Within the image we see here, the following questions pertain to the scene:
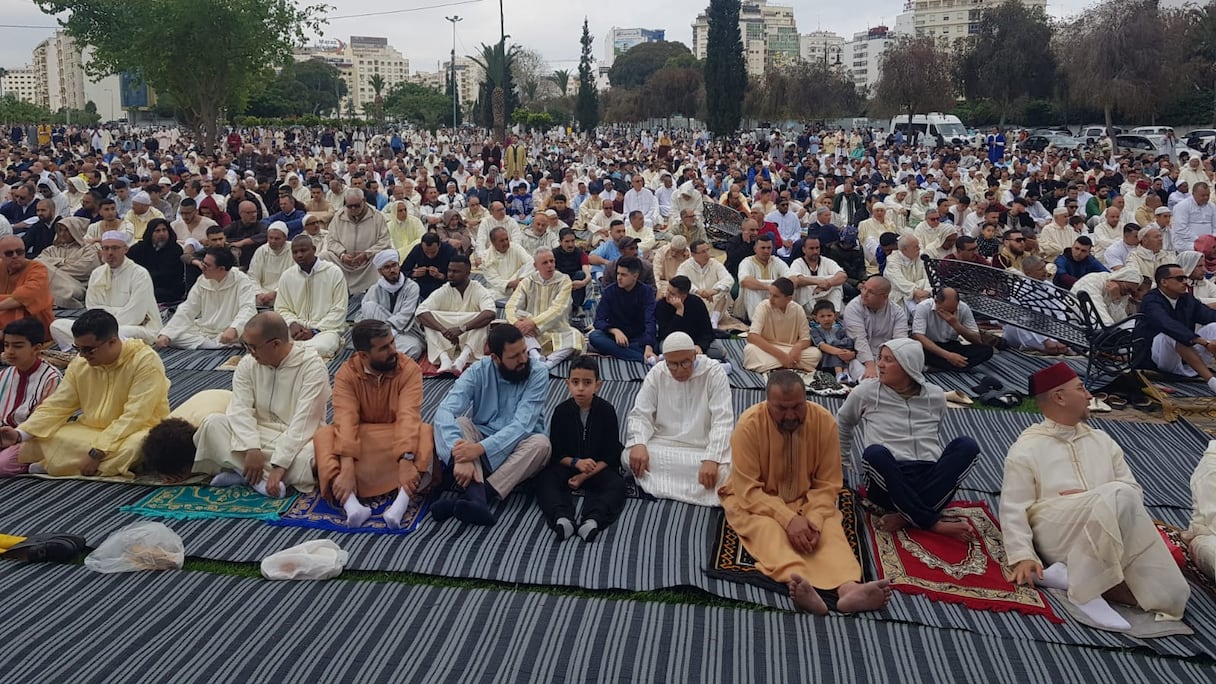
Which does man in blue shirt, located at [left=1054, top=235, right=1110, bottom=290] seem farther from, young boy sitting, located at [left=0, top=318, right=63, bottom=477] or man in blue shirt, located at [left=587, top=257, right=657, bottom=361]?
young boy sitting, located at [left=0, top=318, right=63, bottom=477]

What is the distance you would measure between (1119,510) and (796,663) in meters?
1.34

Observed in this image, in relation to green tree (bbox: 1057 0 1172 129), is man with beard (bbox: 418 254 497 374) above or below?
below

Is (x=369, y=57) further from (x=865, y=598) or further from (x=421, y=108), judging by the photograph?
(x=865, y=598)

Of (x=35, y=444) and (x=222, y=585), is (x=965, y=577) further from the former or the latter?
(x=35, y=444)

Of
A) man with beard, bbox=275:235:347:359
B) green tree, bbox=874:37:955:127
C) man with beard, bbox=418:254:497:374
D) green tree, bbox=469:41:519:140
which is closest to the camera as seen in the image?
man with beard, bbox=418:254:497:374

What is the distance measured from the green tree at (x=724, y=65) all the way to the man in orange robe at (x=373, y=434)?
1178 inches

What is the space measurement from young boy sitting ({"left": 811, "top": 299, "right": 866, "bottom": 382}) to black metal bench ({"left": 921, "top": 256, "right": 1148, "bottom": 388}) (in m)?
0.84

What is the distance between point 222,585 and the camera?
3529mm

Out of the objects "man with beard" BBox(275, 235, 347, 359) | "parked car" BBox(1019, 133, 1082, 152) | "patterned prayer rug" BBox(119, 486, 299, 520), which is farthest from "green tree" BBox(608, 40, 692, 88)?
"patterned prayer rug" BBox(119, 486, 299, 520)

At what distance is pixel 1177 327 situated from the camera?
5.84 meters

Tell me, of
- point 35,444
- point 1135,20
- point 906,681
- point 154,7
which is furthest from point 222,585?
point 1135,20

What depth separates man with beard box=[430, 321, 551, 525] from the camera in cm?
408

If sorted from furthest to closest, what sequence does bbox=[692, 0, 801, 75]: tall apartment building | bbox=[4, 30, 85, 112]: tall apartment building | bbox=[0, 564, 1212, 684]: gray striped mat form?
bbox=[692, 0, 801, 75]: tall apartment building
bbox=[4, 30, 85, 112]: tall apartment building
bbox=[0, 564, 1212, 684]: gray striped mat

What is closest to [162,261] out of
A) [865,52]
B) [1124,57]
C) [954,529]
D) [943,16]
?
[954,529]
